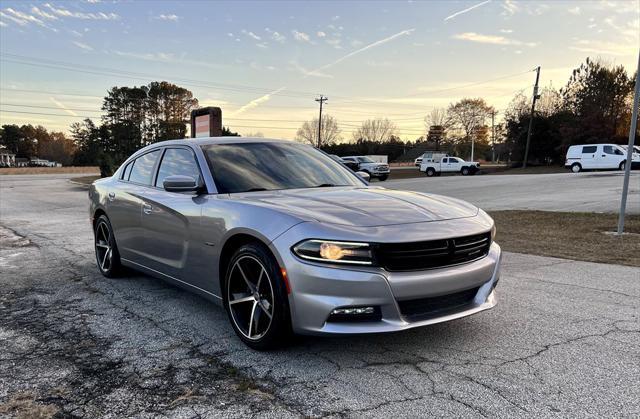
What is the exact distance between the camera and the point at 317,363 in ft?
10.5

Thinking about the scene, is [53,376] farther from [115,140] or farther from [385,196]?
[115,140]

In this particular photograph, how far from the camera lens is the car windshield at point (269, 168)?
4094mm

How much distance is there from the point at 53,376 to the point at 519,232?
860cm

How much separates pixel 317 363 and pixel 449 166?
1713 inches

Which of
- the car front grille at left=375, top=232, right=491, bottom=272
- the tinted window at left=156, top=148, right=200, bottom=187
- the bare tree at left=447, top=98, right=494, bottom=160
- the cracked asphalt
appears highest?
the bare tree at left=447, top=98, right=494, bottom=160

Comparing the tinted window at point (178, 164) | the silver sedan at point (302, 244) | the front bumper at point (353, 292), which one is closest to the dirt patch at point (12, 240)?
the silver sedan at point (302, 244)

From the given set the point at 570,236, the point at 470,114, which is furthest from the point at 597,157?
the point at 470,114

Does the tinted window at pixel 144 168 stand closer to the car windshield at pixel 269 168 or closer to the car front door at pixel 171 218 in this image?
the car front door at pixel 171 218

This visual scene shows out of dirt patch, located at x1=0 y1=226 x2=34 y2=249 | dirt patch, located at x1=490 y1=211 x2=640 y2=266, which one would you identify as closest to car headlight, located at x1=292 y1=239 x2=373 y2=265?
dirt patch, located at x1=490 y1=211 x2=640 y2=266

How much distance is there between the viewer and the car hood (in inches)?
126

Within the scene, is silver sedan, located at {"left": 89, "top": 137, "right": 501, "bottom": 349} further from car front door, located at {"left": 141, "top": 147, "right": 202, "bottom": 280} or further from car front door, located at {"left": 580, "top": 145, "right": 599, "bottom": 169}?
car front door, located at {"left": 580, "top": 145, "right": 599, "bottom": 169}

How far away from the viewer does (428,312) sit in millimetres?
3115

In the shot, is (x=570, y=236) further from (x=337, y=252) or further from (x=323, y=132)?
(x=323, y=132)

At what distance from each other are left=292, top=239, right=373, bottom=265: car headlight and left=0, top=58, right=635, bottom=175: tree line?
3739 cm
